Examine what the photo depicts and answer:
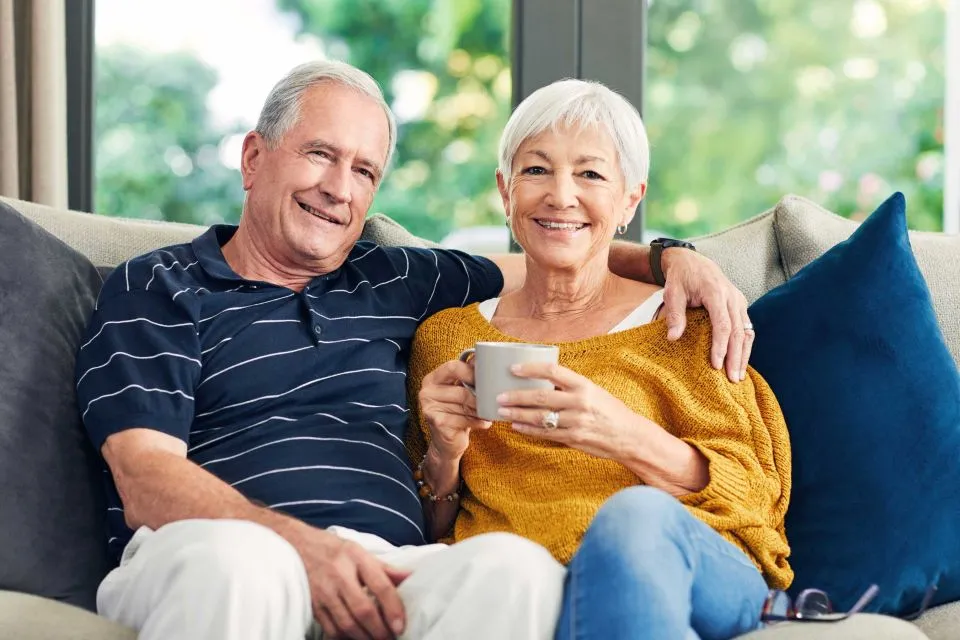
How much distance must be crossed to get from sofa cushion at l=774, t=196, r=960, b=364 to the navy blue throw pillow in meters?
0.22

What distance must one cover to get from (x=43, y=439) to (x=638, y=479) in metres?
0.88

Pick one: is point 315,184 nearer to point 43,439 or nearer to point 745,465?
point 43,439

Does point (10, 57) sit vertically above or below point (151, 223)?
above

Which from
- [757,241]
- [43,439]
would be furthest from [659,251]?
[43,439]

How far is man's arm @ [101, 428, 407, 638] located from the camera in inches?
47.2

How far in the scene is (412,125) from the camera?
2986 millimetres

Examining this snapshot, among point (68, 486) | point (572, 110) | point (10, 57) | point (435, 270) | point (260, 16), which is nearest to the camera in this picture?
point (68, 486)

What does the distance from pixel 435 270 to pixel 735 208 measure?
1.59 metres

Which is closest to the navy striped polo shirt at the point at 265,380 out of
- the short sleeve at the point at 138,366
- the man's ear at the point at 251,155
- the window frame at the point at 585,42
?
the short sleeve at the point at 138,366

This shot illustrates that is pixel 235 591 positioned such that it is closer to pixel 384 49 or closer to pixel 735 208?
pixel 384 49

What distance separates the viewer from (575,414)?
1.34m

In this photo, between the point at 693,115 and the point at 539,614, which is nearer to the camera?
the point at 539,614

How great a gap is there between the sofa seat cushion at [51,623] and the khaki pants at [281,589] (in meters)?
0.04

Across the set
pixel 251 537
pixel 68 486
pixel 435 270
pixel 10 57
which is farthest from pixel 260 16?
pixel 251 537
